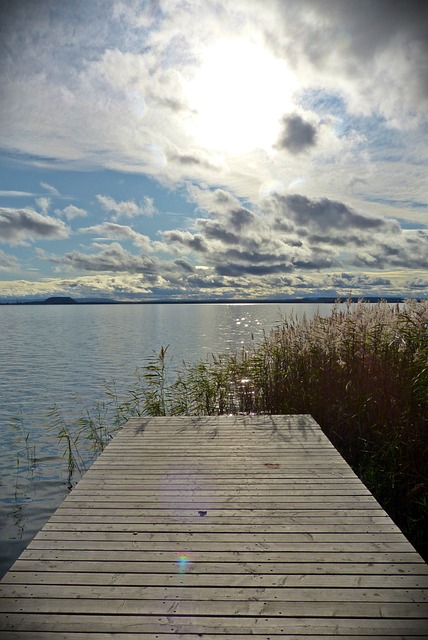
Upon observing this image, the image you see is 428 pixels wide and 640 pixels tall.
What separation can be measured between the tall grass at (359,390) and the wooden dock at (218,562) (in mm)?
1256

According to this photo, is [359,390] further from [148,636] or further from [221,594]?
[148,636]

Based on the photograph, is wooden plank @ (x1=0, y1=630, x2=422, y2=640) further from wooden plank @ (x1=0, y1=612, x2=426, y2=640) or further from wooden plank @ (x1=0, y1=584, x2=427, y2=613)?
wooden plank @ (x1=0, y1=584, x2=427, y2=613)

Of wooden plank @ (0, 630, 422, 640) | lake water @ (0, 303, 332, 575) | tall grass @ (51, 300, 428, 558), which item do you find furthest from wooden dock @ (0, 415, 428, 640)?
lake water @ (0, 303, 332, 575)

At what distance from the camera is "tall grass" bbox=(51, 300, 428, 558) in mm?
4992

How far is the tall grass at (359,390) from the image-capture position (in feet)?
16.4

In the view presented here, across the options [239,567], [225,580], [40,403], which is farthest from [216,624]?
[40,403]

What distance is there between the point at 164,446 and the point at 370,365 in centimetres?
324

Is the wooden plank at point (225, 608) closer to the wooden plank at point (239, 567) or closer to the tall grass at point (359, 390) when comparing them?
the wooden plank at point (239, 567)

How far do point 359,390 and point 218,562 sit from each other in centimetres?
405

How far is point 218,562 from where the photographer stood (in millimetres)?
2623

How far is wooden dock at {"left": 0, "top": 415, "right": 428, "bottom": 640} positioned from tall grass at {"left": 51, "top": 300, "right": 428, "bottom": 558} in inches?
49.5

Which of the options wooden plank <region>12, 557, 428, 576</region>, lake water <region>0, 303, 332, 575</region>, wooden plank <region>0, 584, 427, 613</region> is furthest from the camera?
lake water <region>0, 303, 332, 575</region>

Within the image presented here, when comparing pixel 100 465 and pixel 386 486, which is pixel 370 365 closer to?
pixel 386 486

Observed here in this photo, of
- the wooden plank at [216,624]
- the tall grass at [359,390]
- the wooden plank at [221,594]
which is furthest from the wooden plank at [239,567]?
the tall grass at [359,390]
